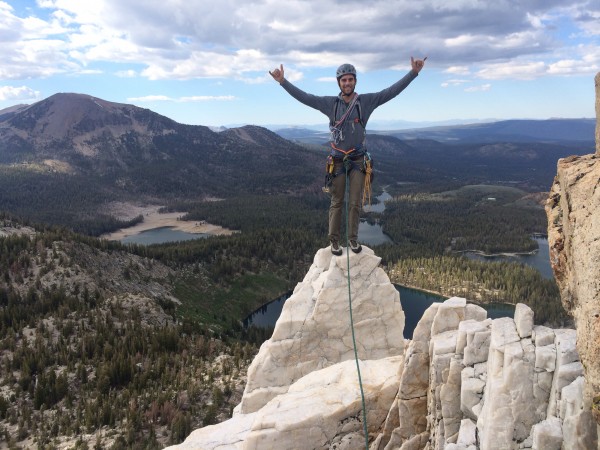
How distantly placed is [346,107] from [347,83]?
2.69ft

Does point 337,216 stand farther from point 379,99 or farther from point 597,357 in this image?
point 597,357

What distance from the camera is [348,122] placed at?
1555cm

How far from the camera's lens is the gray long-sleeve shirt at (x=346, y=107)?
15.5 m

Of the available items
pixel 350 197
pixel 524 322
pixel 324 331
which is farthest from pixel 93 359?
pixel 524 322

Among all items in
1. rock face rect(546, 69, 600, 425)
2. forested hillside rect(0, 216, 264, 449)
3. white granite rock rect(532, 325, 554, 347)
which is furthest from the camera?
forested hillside rect(0, 216, 264, 449)

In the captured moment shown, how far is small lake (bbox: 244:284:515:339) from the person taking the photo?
313 feet

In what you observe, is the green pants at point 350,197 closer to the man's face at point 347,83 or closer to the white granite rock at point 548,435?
the man's face at point 347,83

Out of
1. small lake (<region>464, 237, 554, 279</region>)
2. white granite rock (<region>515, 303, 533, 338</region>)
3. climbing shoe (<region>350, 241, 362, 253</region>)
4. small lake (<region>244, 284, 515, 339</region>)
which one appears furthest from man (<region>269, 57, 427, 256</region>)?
small lake (<region>464, 237, 554, 279</region>)

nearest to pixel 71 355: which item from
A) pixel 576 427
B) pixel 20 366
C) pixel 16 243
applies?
pixel 20 366

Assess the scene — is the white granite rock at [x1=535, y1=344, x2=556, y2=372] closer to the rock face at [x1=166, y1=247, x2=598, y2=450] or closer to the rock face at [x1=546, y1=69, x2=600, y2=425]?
the rock face at [x1=166, y1=247, x2=598, y2=450]

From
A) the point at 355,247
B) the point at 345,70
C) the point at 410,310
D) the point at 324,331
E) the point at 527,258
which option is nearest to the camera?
the point at 345,70

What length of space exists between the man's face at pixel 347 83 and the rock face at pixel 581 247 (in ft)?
27.5

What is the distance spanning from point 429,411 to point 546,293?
112 meters

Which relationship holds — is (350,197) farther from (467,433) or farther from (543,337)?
(467,433)
